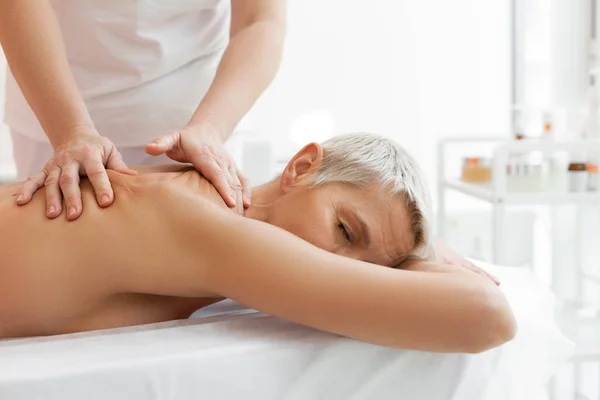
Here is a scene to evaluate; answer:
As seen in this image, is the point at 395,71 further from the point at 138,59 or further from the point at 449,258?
the point at 449,258

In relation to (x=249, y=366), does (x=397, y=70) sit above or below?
above

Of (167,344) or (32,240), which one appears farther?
(32,240)

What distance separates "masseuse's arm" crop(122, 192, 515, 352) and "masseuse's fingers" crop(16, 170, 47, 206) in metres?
0.24

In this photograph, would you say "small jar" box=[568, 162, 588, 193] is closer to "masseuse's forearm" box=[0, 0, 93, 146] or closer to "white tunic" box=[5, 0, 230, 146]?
"white tunic" box=[5, 0, 230, 146]

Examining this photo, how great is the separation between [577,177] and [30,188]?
6.46 ft

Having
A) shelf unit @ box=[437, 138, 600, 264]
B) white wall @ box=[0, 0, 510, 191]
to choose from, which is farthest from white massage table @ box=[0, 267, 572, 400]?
white wall @ box=[0, 0, 510, 191]

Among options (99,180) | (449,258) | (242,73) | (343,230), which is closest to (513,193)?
(449,258)

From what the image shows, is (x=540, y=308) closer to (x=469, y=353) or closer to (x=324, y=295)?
(x=469, y=353)

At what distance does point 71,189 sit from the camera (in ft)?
3.52

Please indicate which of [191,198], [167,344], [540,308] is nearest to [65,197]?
[191,198]

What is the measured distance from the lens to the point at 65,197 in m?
1.07

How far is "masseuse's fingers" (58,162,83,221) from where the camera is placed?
3.45 feet

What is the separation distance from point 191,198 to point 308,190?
0.65 feet

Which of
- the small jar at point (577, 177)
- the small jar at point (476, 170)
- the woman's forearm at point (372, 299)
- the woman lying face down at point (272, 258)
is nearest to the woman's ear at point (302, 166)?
the woman lying face down at point (272, 258)
